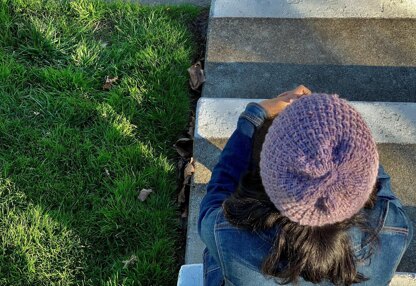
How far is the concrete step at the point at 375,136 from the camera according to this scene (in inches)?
107

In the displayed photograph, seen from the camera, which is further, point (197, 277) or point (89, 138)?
point (89, 138)

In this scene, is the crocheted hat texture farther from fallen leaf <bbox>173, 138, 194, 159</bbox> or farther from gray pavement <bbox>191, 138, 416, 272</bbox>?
fallen leaf <bbox>173, 138, 194, 159</bbox>

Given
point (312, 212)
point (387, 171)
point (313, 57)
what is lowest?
point (387, 171)

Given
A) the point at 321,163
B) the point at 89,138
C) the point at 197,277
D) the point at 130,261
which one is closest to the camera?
the point at 321,163

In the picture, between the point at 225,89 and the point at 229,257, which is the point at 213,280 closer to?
the point at 229,257

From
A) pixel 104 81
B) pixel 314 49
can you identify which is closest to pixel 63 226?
pixel 104 81

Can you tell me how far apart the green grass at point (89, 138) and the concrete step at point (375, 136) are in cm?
14

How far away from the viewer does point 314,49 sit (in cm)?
317

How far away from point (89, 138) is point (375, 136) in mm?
1515

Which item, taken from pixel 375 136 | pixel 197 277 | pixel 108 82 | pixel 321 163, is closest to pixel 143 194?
pixel 197 277

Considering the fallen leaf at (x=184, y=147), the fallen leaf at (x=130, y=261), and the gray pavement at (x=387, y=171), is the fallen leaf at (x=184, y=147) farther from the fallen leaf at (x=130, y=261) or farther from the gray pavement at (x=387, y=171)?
the fallen leaf at (x=130, y=261)

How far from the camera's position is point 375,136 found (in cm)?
283

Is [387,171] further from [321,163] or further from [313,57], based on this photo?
[321,163]

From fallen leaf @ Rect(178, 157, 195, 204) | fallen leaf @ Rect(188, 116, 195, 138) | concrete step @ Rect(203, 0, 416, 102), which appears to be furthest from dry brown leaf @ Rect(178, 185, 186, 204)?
concrete step @ Rect(203, 0, 416, 102)
